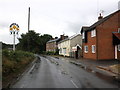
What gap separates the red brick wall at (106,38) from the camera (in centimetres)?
2972

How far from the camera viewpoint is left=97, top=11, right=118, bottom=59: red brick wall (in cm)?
2972

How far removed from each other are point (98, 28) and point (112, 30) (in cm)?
273

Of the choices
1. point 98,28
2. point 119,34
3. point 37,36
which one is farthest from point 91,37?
point 37,36

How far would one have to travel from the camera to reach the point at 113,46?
30.0 meters

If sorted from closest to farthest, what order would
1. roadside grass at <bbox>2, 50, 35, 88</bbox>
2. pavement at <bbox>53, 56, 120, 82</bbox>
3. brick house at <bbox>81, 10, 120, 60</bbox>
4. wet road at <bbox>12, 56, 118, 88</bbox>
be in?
1. wet road at <bbox>12, 56, 118, 88</bbox>
2. roadside grass at <bbox>2, 50, 35, 88</bbox>
3. pavement at <bbox>53, 56, 120, 82</bbox>
4. brick house at <bbox>81, 10, 120, 60</bbox>

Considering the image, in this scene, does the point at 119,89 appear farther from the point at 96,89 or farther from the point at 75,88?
the point at 75,88

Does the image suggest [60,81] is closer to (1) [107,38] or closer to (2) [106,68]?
(2) [106,68]

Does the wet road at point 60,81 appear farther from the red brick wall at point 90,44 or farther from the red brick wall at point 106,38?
the red brick wall at point 90,44

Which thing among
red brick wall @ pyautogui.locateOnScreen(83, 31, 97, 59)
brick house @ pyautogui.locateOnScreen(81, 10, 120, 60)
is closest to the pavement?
brick house @ pyautogui.locateOnScreen(81, 10, 120, 60)

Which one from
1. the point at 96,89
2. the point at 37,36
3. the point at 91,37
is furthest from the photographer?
the point at 37,36

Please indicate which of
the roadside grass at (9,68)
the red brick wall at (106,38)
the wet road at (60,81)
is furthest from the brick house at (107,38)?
the roadside grass at (9,68)

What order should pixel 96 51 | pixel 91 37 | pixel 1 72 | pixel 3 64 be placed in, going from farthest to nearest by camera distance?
pixel 91 37
pixel 96 51
pixel 3 64
pixel 1 72

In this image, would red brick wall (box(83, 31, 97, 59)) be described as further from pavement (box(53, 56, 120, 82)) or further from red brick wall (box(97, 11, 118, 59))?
pavement (box(53, 56, 120, 82))

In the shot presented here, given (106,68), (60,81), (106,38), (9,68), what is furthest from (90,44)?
(60,81)
